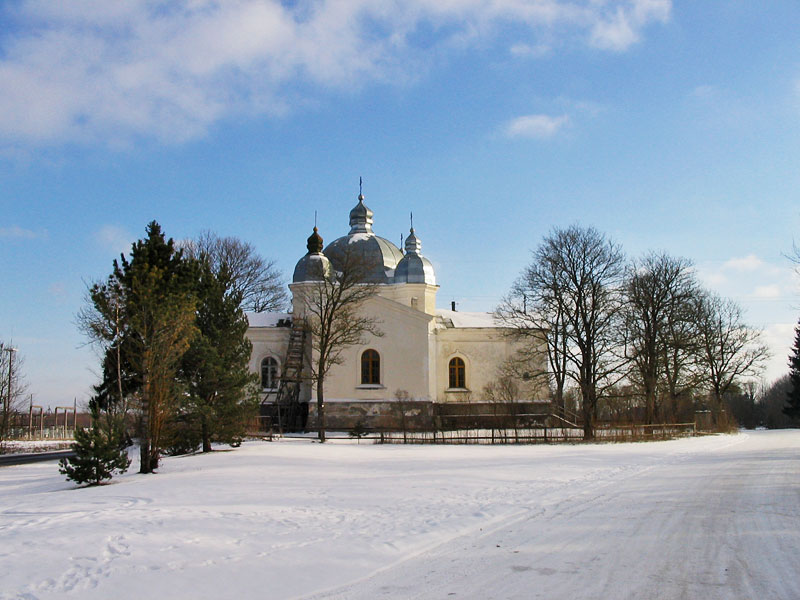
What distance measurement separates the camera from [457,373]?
43.1 m

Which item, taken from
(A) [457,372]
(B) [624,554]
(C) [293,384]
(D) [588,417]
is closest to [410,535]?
(B) [624,554]

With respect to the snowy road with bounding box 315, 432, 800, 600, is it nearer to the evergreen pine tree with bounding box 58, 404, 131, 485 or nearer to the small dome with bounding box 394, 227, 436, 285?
the evergreen pine tree with bounding box 58, 404, 131, 485

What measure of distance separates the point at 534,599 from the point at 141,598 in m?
3.37

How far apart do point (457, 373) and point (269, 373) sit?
37.4 feet

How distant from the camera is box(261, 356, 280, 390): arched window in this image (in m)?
41.4

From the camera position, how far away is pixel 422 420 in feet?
127

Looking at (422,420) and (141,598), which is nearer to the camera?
(141,598)

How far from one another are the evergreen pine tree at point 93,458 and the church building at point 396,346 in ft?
64.5

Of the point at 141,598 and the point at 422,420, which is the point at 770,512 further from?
the point at 422,420

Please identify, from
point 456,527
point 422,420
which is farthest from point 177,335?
point 422,420

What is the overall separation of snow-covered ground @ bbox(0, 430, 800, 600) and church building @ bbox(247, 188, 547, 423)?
2194cm

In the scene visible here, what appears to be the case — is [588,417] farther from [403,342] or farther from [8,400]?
[8,400]

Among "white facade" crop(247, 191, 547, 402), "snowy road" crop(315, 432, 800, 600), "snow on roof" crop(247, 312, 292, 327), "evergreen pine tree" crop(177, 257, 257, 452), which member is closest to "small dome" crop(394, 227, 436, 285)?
"white facade" crop(247, 191, 547, 402)

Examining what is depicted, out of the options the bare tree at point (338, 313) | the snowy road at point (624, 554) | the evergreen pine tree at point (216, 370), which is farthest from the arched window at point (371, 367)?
the snowy road at point (624, 554)
